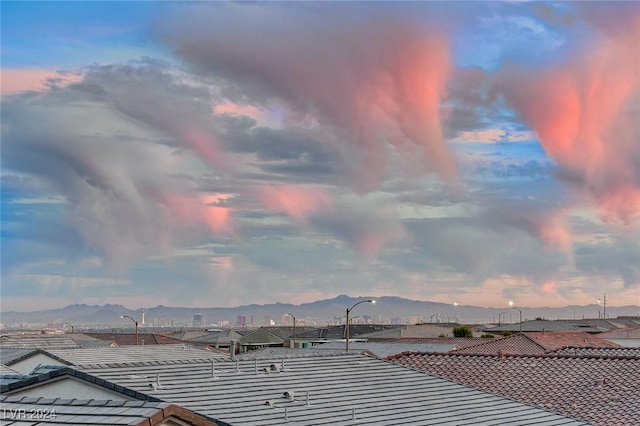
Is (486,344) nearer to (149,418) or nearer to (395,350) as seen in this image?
(395,350)

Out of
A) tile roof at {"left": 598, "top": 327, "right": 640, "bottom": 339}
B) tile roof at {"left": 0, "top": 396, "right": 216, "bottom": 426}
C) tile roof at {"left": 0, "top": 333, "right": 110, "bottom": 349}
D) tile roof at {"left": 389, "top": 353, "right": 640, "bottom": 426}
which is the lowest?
tile roof at {"left": 389, "top": 353, "right": 640, "bottom": 426}

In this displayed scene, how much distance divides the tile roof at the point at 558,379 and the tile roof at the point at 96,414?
16.9 m

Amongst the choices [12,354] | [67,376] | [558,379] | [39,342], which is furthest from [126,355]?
[39,342]

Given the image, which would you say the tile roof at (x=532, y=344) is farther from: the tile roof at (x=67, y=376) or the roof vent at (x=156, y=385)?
the tile roof at (x=67, y=376)

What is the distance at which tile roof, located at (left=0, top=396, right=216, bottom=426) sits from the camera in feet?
46.6

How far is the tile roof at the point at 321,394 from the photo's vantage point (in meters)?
20.0

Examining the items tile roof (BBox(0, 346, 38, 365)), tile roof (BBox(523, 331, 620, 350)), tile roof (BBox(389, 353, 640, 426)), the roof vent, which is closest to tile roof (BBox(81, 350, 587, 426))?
the roof vent

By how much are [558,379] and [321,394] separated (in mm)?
14892

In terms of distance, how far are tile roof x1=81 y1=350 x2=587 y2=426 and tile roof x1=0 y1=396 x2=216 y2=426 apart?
11.5 ft

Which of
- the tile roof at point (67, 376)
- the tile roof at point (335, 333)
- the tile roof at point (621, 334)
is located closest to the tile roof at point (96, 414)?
the tile roof at point (67, 376)

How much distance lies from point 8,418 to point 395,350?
162 ft

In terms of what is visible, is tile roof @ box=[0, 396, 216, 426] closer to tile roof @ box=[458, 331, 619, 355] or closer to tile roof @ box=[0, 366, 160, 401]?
tile roof @ box=[0, 366, 160, 401]

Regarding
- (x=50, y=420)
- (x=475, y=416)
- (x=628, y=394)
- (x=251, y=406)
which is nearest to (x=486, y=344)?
(x=628, y=394)

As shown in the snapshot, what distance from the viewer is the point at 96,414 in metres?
14.7
